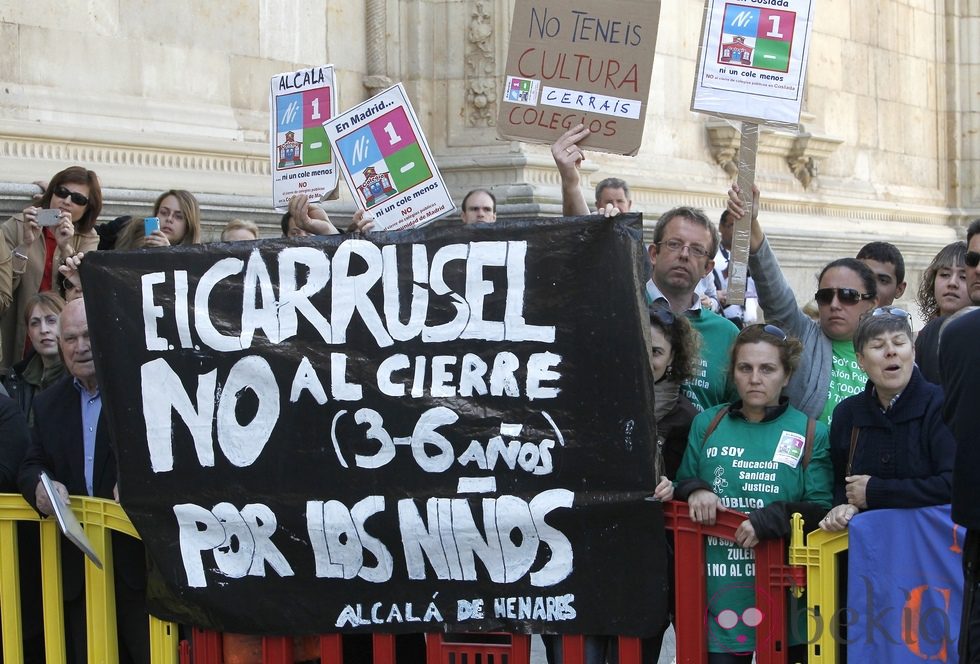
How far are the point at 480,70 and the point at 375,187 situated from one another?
4.88 m

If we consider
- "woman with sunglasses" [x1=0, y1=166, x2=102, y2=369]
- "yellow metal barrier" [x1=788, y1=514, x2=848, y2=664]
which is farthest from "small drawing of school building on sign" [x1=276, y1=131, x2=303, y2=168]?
"yellow metal barrier" [x1=788, y1=514, x2=848, y2=664]

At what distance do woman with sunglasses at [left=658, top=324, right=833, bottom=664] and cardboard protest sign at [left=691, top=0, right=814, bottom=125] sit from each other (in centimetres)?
139

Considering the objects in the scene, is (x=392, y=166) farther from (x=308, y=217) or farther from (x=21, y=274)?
(x=21, y=274)

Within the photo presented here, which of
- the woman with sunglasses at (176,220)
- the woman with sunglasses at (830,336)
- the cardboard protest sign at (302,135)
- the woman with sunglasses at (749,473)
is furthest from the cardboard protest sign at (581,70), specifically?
the woman with sunglasses at (176,220)

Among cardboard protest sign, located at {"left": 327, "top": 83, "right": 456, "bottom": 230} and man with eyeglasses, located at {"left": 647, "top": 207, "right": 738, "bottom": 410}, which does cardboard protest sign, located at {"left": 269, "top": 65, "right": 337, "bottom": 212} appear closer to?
cardboard protest sign, located at {"left": 327, "top": 83, "right": 456, "bottom": 230}

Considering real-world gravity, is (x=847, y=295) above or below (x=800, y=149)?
below

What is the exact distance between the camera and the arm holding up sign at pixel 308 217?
23.8ft

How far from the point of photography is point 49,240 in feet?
25.8

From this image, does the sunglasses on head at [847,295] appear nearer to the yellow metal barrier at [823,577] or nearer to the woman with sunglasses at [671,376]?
the woman with sunglasses at [671,376]

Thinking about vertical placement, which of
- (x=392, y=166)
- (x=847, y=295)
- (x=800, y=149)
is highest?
(x=800, y=149)

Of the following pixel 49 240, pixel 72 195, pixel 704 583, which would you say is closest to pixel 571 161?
pixel 704 583

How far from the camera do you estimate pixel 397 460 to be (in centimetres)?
525

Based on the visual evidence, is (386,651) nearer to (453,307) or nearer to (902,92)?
(453,307)

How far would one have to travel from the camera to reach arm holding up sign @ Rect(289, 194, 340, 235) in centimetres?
724
